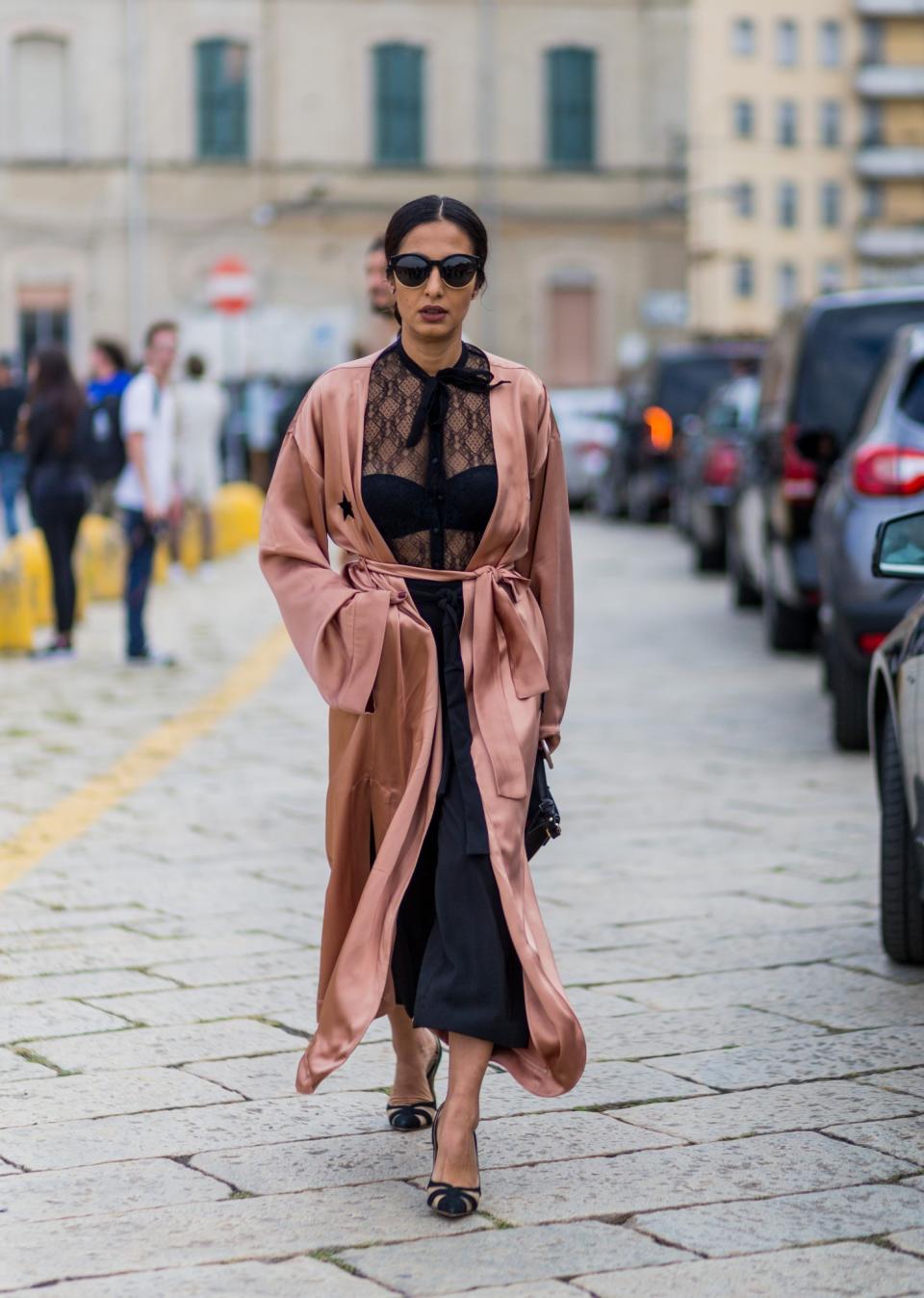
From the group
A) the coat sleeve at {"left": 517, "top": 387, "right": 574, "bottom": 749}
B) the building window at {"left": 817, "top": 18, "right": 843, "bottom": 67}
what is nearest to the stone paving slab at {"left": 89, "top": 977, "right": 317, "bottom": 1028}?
the coat sleeve at {"left": 517, "top": 387, "right": 574, "bottom": 749}

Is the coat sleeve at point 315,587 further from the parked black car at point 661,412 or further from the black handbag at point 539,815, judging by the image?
the parked black car at point 661,412

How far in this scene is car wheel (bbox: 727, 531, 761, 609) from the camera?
16.5 meters

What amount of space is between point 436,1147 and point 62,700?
8073 millimetres

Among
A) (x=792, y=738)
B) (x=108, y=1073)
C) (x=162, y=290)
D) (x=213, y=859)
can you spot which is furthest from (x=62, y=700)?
(x=162, y=290)

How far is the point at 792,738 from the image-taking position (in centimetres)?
1045


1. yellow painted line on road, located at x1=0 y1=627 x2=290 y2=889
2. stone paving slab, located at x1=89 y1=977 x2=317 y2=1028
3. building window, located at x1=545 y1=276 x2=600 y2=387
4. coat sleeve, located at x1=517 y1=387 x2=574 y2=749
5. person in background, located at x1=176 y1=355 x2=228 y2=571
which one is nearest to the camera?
coat sleeve, located at x1=517 y1=387 x2=574 y2=749

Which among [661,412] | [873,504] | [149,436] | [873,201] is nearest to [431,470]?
[873,504]

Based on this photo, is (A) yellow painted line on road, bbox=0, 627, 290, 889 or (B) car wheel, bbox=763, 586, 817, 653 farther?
(B) car wheel, bbox=763, 586, 817, 653

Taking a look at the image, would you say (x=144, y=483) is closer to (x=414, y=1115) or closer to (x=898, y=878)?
(x=898, y=878)

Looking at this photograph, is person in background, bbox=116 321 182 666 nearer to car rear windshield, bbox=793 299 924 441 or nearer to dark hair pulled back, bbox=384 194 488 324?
car rear windshield, bbox=793 299 924 441

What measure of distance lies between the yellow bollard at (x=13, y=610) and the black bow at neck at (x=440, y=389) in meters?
Answer: 10.1

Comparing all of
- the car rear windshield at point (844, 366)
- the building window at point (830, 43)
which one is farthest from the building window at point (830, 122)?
the car rear windshield at point (844, 366)

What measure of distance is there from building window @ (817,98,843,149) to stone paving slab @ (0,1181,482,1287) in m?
91.1

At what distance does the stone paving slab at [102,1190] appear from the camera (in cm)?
421
